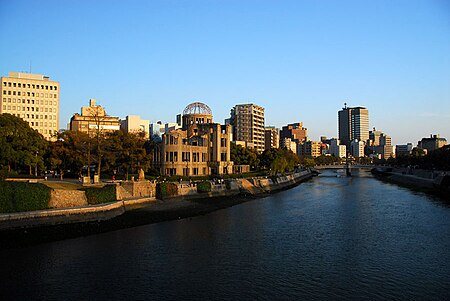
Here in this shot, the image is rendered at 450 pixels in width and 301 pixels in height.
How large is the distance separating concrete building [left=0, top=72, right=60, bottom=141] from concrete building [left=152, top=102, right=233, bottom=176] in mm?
47948

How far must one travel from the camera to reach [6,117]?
2194 inches

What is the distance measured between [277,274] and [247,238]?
10425 millimetres

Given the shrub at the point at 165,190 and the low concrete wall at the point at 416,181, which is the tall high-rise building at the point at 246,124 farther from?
the shrub at the point at 165,190

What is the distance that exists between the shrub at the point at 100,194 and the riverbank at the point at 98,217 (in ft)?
4.31

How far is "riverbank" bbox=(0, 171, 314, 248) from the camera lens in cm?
3303

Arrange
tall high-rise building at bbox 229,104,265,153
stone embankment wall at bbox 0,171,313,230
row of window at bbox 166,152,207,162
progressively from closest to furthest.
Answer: stone embankment wall at bbox 0,171,313,230 → row of window at bbox 166,152,207,162 → tall high-rise building at bbox 229,104,265,153

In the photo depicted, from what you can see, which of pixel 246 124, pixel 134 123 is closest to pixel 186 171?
pixel 134 123

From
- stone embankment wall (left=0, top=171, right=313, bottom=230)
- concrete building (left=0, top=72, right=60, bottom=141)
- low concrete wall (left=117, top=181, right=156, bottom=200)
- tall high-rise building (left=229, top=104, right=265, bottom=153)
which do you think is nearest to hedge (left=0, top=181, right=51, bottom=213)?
stone embankment wall (left=0, top=171, right=313, bottom=230)

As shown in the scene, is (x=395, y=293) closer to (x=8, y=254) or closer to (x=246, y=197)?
(x=8, y=254)

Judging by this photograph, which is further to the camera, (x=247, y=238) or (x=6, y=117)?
(x=6, y=117)

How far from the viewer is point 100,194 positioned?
44469 millimetres

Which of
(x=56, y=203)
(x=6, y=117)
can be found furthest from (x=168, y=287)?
(x=6, y=117)

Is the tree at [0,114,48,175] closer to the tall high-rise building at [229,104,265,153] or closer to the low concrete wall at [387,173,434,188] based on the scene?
the low concrete wall at [387,173,434,188]

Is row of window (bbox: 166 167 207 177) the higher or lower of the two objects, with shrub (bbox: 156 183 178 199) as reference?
higher
